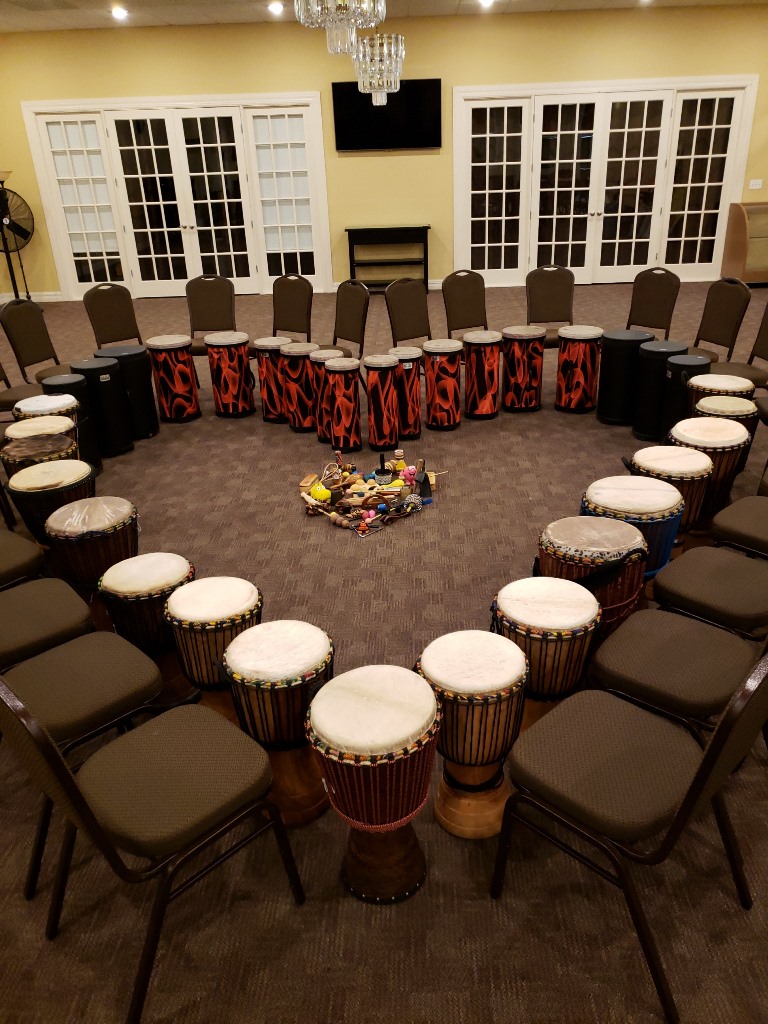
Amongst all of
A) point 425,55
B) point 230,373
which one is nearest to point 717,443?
point 230,373

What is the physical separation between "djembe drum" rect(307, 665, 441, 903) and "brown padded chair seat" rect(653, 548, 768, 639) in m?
0.99

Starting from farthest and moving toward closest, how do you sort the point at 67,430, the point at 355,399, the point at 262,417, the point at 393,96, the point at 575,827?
the point at 393,96
the point at 262,417
the point at 355,399
the point at 67,430
the point at 575,827

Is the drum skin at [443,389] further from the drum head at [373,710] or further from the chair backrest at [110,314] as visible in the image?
the drum head at [373,710]

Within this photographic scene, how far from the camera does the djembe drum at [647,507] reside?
277 centimetres

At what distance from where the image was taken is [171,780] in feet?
5.76

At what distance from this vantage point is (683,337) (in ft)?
23.8

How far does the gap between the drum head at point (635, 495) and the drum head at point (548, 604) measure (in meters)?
0.59

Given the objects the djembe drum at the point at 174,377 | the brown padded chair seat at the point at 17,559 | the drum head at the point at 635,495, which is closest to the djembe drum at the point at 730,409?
the drum head at the point at 635,495

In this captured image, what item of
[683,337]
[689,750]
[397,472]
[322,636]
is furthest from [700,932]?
[683,337]

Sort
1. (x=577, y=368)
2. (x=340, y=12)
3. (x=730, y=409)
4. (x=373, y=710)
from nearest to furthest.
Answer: (x=373, y=710), (x=730, y=409), (x=340, y=12), (x=577, y=368)

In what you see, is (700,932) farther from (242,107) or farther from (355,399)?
(242,107)

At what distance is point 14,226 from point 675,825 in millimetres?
10259

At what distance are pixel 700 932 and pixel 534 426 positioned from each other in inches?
154

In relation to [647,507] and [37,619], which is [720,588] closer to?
→ [647,507]
